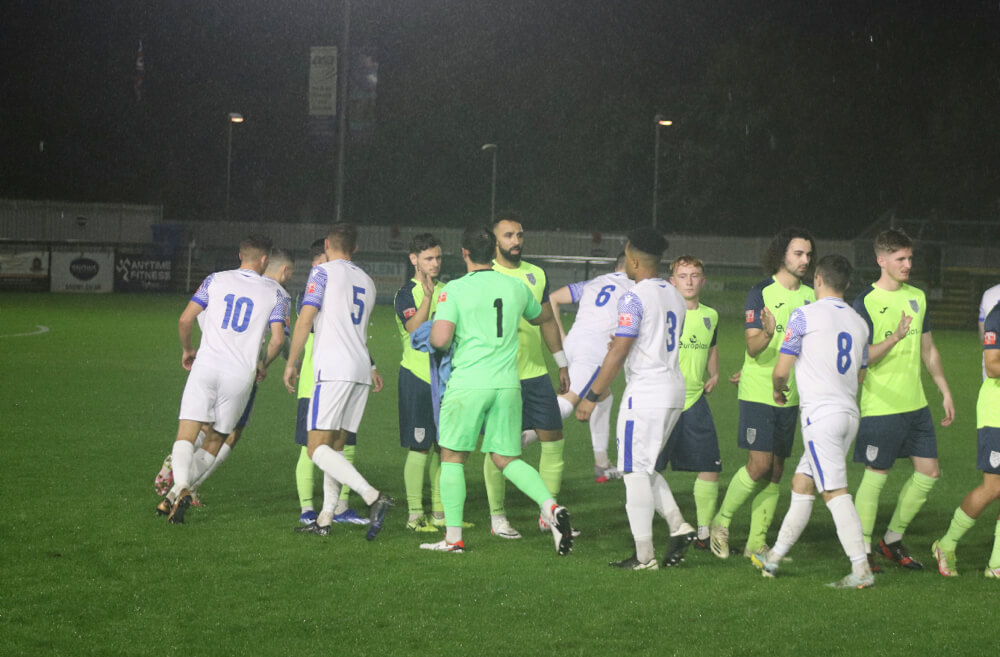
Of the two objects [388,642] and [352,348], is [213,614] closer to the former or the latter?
[388,642]

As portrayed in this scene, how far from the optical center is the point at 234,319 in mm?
8344

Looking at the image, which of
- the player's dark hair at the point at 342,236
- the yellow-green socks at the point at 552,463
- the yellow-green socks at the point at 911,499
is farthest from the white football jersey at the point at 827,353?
the player's dark hair at the point at 342,236

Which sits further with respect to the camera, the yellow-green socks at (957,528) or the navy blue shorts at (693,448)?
the navy blue shorts at (693,448)

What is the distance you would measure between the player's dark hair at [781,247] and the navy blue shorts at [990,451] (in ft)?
5.14

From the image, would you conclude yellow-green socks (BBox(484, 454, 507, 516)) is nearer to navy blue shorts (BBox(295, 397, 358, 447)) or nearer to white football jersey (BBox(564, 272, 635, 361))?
navy blue shorts (BBox(295, 397, 358, 447))

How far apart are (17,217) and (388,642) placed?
157ft

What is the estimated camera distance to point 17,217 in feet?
159

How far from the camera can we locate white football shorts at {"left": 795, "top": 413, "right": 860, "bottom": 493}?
21.7 feet

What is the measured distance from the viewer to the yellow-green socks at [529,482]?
7.18 metres

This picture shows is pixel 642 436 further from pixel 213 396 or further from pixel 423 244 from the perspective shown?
pixel 213 396

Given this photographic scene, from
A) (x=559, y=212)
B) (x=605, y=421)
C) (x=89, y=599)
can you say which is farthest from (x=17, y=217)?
(x=89, y=599)

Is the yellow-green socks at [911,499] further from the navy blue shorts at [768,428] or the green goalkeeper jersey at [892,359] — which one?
the navy blue shorts at [768,428]

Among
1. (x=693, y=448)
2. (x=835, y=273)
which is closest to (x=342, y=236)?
(x=693, y=448)

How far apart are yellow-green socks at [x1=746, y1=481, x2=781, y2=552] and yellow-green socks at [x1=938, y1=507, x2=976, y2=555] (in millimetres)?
1077
